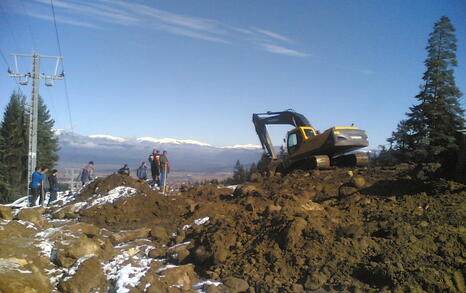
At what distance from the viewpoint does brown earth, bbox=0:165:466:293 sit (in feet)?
18.2

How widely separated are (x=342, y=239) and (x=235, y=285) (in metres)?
2.04

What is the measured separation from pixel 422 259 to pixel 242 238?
315 cm

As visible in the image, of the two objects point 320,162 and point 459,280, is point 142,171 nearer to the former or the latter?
point 320,162

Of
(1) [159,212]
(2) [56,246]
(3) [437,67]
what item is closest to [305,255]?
(2) [56,246]

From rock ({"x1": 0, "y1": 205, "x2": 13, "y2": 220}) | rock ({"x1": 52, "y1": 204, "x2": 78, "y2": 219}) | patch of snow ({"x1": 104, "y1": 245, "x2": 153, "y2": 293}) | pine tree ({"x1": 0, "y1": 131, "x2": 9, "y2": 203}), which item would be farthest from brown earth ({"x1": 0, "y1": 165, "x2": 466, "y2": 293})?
pine tree ({"x1": 0, "y1": 131, "x2": 9, "y2": 203})

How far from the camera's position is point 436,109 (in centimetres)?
2406

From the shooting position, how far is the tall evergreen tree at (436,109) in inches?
937

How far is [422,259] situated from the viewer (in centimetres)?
564

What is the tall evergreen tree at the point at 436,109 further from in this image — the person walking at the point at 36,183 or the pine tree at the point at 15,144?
the pine tree at the point at 15,144

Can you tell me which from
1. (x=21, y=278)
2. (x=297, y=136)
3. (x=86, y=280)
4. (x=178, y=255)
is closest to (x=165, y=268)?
(x=178, y=255)

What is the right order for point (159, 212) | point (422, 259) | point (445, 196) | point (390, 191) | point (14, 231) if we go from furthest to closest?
1. point (159, 212)
2. point (390, 191)
3. point (14, 231)
4. point (445, 196)
5. point (422, 259)

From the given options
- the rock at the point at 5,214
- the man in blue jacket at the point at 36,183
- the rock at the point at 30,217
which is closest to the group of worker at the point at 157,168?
the man in blue jacket at the point at 36,183

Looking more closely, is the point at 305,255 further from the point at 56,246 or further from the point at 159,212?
the point at 159,212

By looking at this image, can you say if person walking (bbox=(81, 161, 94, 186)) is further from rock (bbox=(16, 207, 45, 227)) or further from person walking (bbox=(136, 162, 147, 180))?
rock (bbox=(16, 207, 45, 227))
